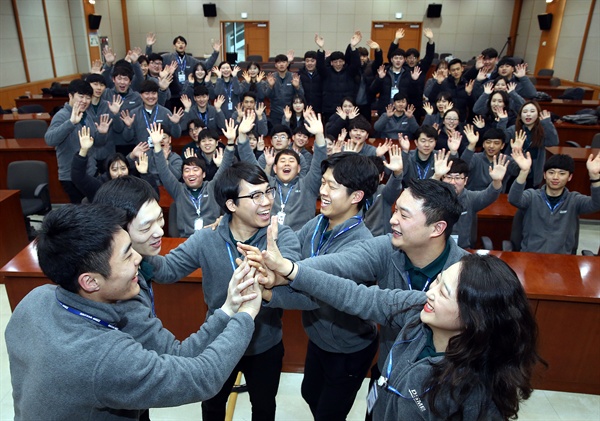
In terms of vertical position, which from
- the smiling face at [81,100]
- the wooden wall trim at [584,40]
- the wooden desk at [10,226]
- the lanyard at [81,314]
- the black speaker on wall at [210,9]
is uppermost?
the black speaker on wall at [210,9]

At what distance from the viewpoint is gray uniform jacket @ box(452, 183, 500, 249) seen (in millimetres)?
3113

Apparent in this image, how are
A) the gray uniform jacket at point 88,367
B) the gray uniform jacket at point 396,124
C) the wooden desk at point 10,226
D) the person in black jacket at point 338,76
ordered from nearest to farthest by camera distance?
the gray uniform jacket at point 88,367 → the wooden desk at point 10,226 → the gray uniform jacket at point 396,124 → the person in black jacket at point 338,76

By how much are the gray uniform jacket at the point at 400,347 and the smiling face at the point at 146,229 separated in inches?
23.8

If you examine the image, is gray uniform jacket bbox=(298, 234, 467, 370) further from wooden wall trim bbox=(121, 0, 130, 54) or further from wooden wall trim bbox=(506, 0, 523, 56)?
wooden wall trim bbox=(121, 0, 130, 54)

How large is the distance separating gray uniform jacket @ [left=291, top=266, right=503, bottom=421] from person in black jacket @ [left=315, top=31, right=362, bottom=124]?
5592 mm

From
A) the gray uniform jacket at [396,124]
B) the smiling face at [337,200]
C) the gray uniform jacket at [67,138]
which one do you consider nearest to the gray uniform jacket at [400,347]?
the smiling face at [337,200]

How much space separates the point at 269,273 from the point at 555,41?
13.2 m

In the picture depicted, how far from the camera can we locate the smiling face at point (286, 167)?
3.26 meters

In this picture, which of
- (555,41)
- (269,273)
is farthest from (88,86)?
(555,41)

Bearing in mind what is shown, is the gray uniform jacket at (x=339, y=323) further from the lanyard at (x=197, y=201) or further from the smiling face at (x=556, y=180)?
the smiling face at (x=556, y=180)

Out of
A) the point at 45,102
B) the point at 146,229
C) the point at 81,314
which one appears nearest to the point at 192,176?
the point at 146,229

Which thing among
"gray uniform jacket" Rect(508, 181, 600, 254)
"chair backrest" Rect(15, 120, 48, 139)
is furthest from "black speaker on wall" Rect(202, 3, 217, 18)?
"gray uniform jacket" Rect(508, 181, 600, 254)

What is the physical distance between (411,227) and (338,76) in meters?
5.50

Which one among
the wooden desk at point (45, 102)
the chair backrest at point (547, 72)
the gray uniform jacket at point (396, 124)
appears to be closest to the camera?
the gray uniform jacket at point (396, 124)
